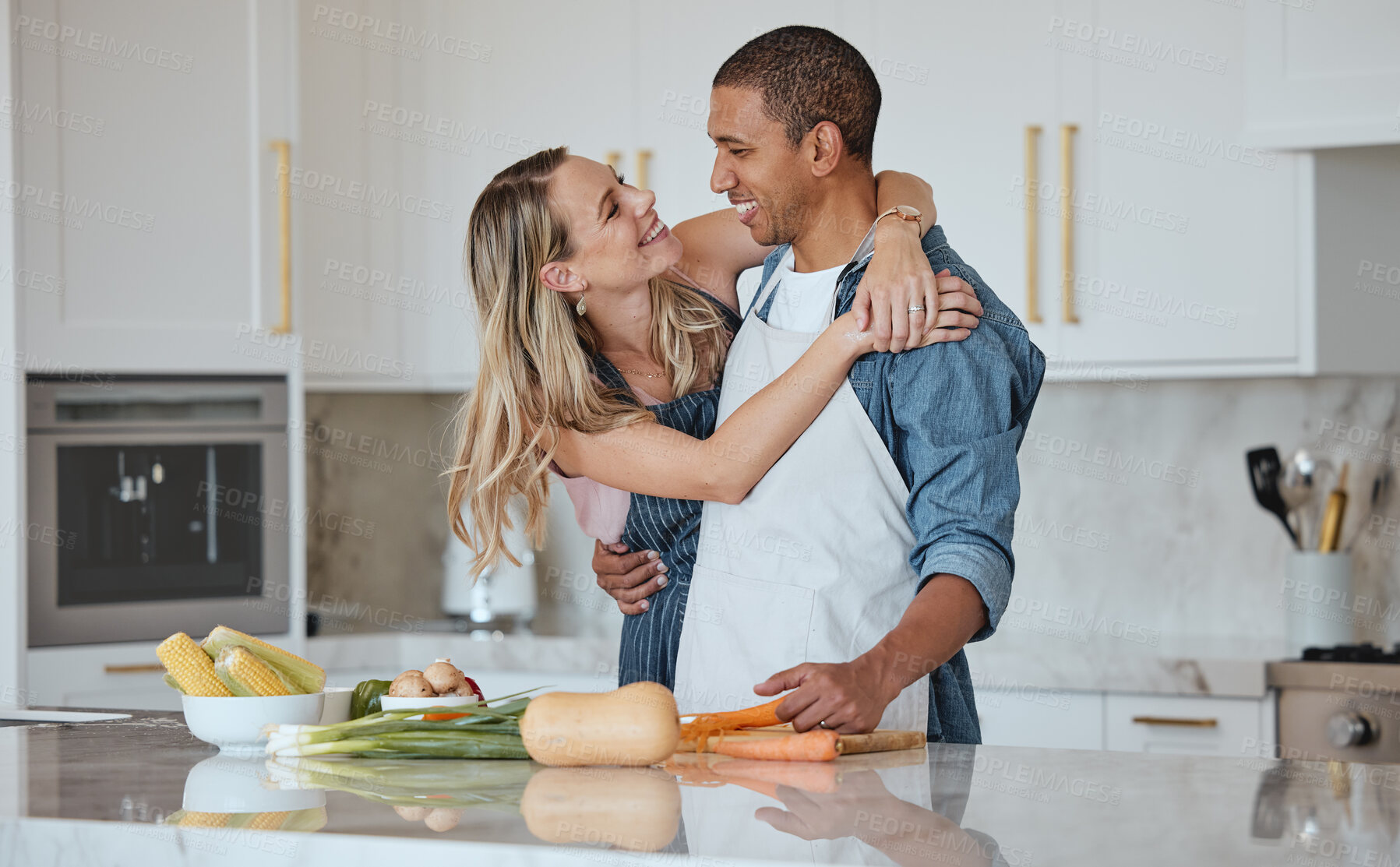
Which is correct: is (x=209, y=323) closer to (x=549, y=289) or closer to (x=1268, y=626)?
(x=549, y=289)

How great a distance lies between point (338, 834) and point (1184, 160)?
91.1 inches

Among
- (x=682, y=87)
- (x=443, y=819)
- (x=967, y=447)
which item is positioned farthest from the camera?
(x=682, y=87)

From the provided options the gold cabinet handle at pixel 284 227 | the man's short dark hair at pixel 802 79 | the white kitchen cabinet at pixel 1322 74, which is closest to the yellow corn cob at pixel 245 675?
the man's short dark hair at pixel 802 79

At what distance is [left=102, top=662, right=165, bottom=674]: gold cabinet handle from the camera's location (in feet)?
8.77

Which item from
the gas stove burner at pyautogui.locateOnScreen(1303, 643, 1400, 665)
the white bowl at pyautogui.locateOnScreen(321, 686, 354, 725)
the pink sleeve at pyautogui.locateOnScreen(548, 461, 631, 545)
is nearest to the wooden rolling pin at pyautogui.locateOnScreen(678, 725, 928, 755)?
the white bowl at pyautogui.locateOnScreen(321, 686, 354, 725)

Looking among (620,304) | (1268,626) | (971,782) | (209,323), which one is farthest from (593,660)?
(971,782)

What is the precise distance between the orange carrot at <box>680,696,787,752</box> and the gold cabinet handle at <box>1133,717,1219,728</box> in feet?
5.10

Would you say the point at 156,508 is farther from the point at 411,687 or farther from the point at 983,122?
the point at 983,122

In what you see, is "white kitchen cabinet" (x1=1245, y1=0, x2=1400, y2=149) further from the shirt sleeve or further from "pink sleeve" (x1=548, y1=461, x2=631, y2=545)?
"pink sleeve" (x1=548, y1=461, x2=631, y2=545)

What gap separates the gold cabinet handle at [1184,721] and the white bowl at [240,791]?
1.86 meters

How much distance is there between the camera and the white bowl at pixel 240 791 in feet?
3.16

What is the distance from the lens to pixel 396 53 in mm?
3156

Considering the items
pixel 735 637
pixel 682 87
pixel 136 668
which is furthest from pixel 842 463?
pixel 136 668

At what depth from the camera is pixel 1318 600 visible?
Result: 271cm
